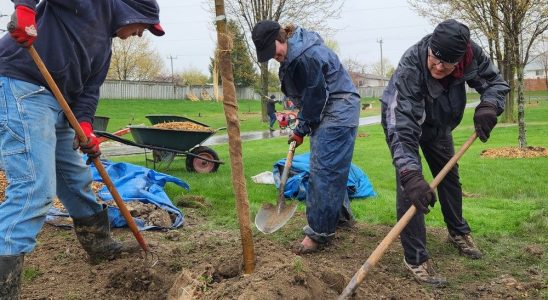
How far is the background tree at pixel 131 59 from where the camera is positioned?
5066cm

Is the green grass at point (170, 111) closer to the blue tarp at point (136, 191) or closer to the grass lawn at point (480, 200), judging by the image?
the grass lawn at point (480, 200)

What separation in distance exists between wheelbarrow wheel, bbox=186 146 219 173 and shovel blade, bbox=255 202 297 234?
14.0 ft

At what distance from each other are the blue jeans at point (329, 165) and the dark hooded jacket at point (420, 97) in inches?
22.7

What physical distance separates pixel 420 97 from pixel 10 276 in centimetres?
266

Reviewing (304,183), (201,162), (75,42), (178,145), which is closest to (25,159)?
(75,42)

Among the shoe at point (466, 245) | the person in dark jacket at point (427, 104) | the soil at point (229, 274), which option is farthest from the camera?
the shoe at point (466, 245)

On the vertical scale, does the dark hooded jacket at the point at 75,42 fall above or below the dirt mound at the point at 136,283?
above

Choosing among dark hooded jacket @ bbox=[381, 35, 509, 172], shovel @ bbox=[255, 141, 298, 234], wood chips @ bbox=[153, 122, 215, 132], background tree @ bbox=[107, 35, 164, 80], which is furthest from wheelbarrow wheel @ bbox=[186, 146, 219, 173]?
background tree @ bbox=[107, 35, 164, 80]

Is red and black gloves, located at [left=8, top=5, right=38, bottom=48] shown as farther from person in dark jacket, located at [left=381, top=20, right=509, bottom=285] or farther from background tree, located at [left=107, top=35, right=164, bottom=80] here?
background tree, located at [left=107, top=35, right=164, bottom=80]

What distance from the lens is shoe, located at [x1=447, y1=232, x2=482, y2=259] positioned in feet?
13.3

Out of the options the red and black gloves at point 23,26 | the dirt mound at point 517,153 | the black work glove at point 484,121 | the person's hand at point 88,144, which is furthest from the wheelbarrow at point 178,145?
the dirt mound at point 517,153

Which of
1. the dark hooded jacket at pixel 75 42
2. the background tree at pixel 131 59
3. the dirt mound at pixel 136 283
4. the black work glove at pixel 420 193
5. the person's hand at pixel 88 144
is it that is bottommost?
the dirt mound at pixel 136 283

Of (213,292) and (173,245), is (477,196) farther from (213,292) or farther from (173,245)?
(213,292)

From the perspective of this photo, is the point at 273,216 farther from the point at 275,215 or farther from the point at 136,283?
the point at 136,283
